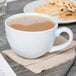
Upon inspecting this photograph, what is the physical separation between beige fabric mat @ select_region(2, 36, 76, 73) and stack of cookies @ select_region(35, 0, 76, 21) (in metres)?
0.15

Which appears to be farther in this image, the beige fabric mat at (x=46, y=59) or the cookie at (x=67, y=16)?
the cookie at (x=67, y=16)

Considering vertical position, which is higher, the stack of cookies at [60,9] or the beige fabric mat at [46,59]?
the stack of cookies at [60,9]

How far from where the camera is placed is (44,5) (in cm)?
71

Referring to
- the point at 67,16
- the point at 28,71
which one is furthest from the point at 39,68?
the point at 67,16

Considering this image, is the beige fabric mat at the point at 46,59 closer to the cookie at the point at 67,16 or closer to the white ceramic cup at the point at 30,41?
the white ceramic cup at the point at 30,41

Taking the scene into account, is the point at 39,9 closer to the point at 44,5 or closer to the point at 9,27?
the point at 44,5

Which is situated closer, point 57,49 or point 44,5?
point 57,49

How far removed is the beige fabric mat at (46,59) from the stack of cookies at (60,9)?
154mm

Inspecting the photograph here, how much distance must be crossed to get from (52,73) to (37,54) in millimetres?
49

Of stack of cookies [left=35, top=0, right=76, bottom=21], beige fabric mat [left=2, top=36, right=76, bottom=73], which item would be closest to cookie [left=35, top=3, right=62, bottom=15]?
stack of cookies [left=35, top=0, right=76, bottom=21]

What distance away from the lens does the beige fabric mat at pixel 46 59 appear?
1.52ft

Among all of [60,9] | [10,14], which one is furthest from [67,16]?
[10,14]

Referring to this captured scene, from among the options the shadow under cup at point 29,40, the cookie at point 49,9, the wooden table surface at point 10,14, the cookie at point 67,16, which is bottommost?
the wooden table surface at point 10,14

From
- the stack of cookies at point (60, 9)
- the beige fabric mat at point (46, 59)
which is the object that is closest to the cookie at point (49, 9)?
the stack of cookies at point (60, 9)
